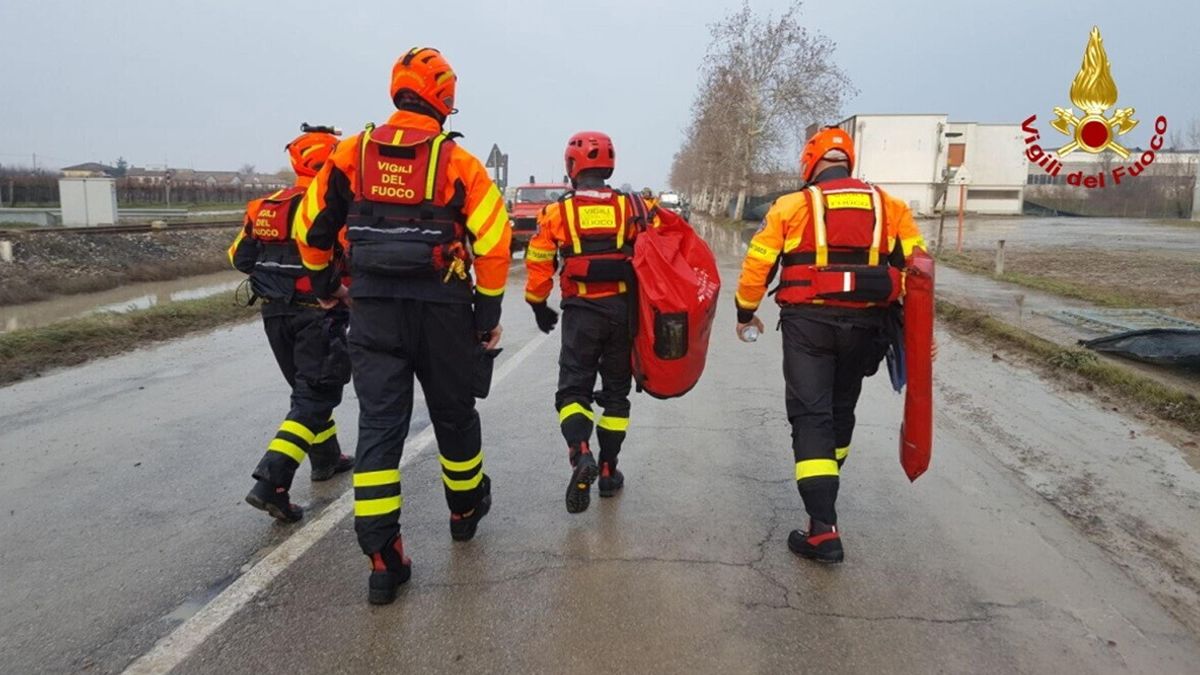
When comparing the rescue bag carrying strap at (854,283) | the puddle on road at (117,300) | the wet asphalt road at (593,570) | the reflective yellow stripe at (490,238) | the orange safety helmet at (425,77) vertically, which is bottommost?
the puddle on road at (117,300)

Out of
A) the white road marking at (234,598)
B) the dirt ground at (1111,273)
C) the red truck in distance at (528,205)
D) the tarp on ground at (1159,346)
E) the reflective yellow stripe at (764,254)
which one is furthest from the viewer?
the red truck in distance at (528,205)

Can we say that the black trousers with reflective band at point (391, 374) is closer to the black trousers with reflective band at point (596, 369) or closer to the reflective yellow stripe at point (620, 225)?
the black trousers with reflective band at point (596, 369)

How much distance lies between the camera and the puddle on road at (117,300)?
1320 cm

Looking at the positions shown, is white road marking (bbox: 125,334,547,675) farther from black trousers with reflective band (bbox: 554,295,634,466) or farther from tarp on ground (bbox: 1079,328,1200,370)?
tarp on ground (bbox: 1079,328,1200,370)

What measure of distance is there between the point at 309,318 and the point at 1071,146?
55.3ft

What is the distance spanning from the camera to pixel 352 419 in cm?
625

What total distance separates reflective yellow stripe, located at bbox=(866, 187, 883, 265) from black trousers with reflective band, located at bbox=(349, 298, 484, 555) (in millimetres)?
1846

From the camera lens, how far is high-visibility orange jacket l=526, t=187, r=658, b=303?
4.36 m

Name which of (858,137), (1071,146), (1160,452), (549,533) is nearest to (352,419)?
(549,533)

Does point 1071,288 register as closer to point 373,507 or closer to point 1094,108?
point 1094,108

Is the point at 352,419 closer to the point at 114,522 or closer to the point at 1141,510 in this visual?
Answer: the point at 114,522

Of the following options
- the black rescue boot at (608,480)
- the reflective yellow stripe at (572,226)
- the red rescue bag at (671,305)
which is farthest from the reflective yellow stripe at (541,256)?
the black rescue boot at (608,480)

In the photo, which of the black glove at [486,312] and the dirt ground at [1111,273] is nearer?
the black glove at [486,312]

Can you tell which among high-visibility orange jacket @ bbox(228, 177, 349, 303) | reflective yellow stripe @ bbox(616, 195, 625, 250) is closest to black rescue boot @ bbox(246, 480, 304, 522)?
high-visibility orange jacket @ bbox(228, 177, 349, 303)
